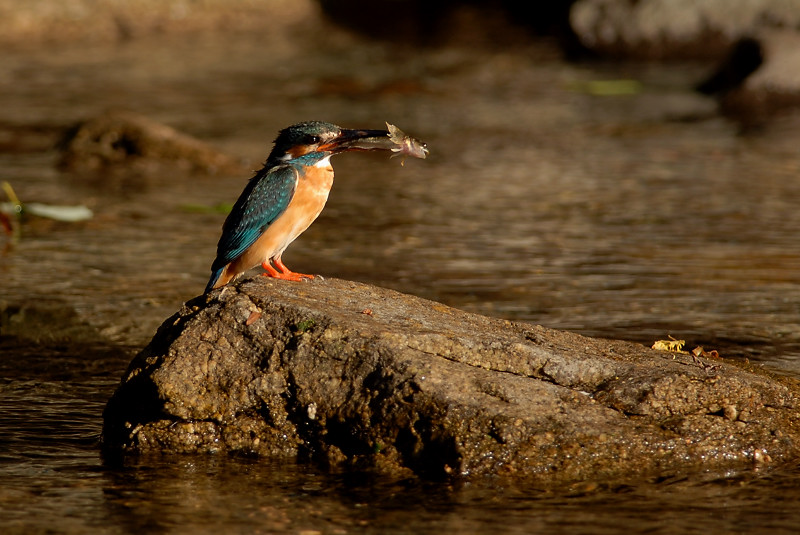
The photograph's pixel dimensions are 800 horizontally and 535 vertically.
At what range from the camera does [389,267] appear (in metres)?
8.35

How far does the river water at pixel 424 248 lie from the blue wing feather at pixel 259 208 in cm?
105

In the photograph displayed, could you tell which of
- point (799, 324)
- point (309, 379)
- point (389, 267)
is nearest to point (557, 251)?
point (389, 267)

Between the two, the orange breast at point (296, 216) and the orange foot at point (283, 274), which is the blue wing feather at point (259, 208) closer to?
the orange breast at point (296, 216)

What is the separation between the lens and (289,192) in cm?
555

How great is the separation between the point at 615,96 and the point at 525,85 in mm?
1684

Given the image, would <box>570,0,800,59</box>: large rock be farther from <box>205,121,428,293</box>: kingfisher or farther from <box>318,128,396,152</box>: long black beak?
<box>205,121,428,293</box>: kingfisher

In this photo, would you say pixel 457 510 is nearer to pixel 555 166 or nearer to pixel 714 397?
pixel 714 397

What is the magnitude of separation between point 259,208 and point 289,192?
0.51 ft

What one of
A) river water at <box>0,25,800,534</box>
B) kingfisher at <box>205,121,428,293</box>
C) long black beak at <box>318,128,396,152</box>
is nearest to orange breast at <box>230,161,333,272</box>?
kingfisher at <box>205,121,428,293</box>

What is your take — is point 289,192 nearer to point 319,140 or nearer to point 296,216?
point 296,216

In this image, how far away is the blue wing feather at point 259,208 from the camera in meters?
5.55

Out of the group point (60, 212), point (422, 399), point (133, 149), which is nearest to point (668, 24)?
point (133, 149)

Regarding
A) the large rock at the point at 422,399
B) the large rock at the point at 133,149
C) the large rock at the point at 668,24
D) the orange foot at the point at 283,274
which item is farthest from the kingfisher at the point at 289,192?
the large rock at the point at 668,24

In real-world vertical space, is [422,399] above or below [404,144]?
below
